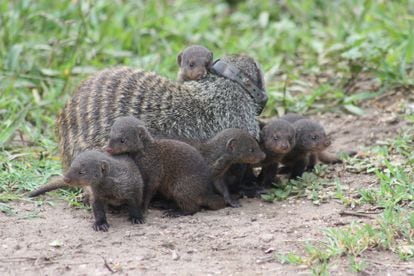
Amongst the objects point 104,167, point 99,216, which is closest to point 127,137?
point 104,167

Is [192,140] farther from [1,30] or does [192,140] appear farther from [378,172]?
[1,30]

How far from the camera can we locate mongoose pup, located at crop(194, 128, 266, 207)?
6145mm

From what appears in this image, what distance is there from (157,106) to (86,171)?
1.03 meters

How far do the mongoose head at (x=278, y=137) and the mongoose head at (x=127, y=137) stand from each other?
3.37 feet

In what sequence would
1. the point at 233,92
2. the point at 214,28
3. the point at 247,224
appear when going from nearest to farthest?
the point at 247,224 < the point at 233,92 < the point at 214,28

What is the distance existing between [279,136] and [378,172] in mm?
813

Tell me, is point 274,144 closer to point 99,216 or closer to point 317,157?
point 317,157

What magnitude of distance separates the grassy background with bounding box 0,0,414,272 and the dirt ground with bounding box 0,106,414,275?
107cm

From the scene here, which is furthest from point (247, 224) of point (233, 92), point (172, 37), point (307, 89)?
point (172, 37)

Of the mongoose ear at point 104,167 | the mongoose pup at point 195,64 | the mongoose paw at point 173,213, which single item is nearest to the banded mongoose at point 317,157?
the mongoose pup at point 195,64

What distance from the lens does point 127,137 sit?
5.83m

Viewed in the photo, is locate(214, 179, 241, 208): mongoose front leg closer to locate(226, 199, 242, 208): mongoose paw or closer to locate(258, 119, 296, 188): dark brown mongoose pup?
locate(226, 199, 242, 208): mongoose paw

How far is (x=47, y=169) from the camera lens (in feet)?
22.3

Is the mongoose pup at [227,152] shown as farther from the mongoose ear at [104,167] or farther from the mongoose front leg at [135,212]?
the mongoose ear at [104,167]
